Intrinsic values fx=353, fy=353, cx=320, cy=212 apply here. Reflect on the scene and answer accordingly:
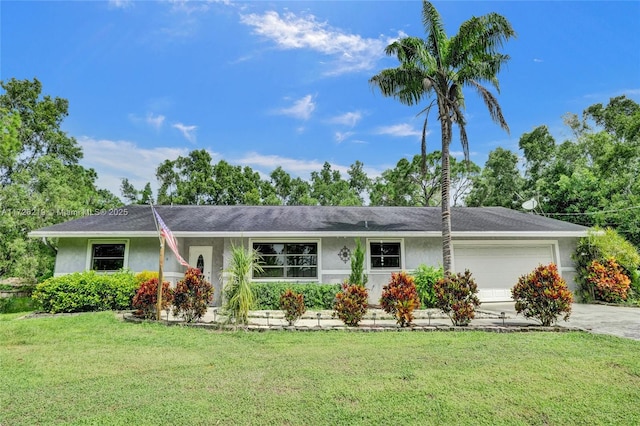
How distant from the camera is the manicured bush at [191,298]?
27.8 feet

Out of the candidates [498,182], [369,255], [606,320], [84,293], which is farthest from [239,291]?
[498,182]

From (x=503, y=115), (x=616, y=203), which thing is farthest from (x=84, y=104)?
(x=616, y=203)

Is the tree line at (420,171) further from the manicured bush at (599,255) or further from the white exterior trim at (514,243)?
the manicured bush at (599,255)

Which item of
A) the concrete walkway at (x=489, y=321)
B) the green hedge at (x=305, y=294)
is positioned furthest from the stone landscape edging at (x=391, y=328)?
the green hedge at (x=305, y=294)

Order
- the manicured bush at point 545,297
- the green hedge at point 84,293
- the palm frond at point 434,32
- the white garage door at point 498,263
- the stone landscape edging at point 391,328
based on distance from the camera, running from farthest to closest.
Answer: the white garage door at point 498,263 → the palm frond at point 434,32 → the green hedge at point 84,293 → the manicured bush at point 545,297 → the stone landscape edging at point 391,328

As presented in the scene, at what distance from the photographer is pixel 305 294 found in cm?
1162

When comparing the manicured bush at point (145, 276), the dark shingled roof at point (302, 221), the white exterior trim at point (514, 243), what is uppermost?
the dark shingled roof at point (302, 221)

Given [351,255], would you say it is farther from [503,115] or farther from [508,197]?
[508,197]

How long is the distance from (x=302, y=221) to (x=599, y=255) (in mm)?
11241

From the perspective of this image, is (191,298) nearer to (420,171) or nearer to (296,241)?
(296,241)

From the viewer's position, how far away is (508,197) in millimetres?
30203

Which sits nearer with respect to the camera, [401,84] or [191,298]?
[191,298]

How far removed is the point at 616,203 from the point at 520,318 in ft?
55.4

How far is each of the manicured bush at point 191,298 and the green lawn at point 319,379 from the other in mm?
1359
